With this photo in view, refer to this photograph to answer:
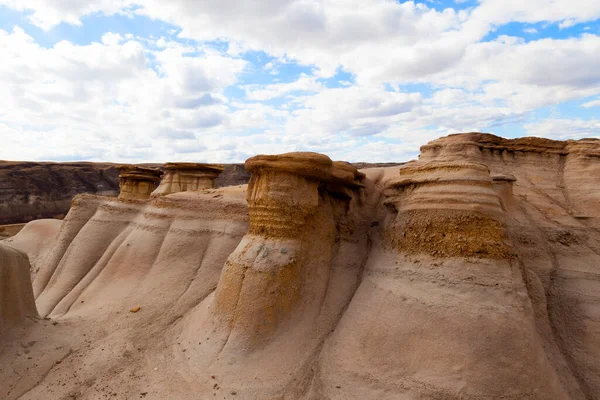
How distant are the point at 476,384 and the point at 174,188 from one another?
48.4 ft

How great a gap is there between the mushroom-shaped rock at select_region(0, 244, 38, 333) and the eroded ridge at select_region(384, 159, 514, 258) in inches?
232

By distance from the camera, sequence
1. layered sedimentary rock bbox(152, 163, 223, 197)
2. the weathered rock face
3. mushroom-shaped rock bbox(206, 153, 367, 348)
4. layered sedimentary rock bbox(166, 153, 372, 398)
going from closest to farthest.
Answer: layered sedimentary rock bbox(166, 153, 372, 398) < mushroom-shaped rock bbox(206, 153, 367, 348) < layered sedimentary rock bbox(152, 163, 223, 197) < the weathered rock face

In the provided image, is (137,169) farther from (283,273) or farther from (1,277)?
(283,273)

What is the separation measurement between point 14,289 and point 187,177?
1115 cm

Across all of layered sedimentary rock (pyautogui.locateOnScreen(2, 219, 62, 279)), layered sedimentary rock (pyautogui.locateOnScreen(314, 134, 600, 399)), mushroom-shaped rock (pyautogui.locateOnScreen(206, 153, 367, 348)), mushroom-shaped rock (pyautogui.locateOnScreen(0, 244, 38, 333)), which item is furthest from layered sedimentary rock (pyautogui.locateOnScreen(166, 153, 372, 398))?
layered sedimentary rock (pyautogui.locateOnScreen(2, 219, 62, 279))

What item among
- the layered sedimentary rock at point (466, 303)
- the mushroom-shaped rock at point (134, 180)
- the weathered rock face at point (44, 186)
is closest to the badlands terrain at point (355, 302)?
the layered sedimentary rock at point (466, 303)

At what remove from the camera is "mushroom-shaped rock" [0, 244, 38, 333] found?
18.9 ft

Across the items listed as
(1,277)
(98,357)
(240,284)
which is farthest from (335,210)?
(1,277)

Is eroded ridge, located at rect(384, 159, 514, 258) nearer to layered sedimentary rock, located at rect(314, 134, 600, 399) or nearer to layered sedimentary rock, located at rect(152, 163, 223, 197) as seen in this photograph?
layered sedimentary rock, located at rect(314, 134, 600, 399)

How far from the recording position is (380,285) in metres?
5.53

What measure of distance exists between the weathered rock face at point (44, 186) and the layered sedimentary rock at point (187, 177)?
1701cm

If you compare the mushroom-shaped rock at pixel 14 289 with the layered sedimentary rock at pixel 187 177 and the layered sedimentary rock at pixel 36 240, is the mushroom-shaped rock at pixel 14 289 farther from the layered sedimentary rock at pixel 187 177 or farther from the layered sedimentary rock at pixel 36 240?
the layered sedimentary rock at pixel 187 177

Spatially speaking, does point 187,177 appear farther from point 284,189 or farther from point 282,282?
point 282,282

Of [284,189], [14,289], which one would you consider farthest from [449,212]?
[14,289]
